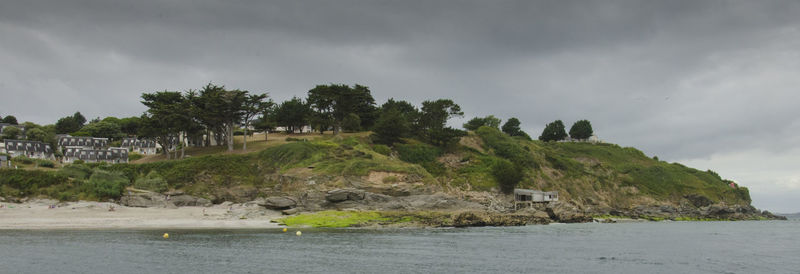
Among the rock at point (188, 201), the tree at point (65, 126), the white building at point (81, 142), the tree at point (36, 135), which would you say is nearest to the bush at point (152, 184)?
the rock at point (188, 201)

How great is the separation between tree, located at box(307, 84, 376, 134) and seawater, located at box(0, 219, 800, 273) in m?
54.7

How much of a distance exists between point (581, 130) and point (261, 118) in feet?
336

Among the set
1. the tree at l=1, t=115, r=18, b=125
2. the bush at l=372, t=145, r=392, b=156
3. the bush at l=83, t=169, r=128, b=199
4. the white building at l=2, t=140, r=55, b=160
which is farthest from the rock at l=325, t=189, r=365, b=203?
the tree at l=1, t=115, r=18, b=125

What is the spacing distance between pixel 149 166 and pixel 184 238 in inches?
1567

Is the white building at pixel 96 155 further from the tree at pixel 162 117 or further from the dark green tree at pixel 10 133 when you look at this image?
the tree at pixel 162 117

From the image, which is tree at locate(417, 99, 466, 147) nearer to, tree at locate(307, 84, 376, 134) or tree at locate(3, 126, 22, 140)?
tree at locate(307, 84, 376, 134)

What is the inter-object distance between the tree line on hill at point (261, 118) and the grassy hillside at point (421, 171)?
4.09 m

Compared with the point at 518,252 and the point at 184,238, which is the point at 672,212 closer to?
the point at 518,252

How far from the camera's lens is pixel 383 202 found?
212 feet

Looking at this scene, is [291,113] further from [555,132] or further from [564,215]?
[555,132]

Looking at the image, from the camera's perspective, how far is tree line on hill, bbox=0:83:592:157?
8081 cm

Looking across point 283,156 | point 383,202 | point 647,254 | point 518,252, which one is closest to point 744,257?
point 647,254

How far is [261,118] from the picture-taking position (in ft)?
336

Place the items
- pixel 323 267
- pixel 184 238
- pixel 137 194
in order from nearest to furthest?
pixel 323 267
pixel 184 238
pixel 137 194
